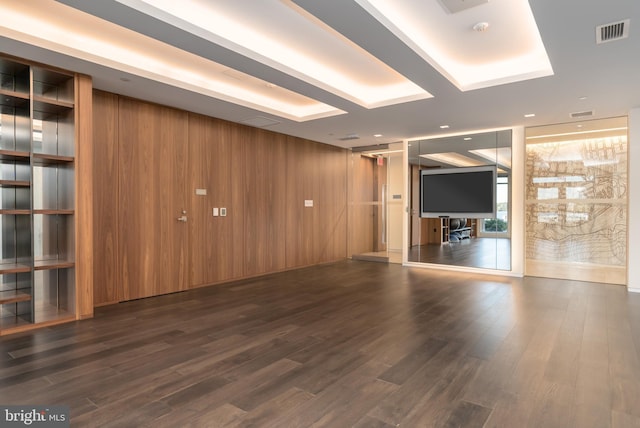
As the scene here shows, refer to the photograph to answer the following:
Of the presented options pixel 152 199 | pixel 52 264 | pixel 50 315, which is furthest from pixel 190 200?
pixel 50 315

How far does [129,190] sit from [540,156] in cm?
753

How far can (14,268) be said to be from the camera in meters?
3.87

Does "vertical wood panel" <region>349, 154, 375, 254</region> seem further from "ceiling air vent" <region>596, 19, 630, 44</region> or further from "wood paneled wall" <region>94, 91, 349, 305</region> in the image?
"ceiling air vent" <region>596, 19, 630, 44</region>

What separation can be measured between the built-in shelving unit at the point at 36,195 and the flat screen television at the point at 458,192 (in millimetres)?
6751

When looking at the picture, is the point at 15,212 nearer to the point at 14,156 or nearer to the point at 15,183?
the point at 15,183

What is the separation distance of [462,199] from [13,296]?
7626 millimetres

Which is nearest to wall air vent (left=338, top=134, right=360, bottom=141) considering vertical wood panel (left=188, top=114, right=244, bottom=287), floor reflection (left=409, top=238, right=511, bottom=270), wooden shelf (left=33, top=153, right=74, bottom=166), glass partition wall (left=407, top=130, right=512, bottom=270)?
glass partition wall (left=407, top=130, right=512, bottom=270)

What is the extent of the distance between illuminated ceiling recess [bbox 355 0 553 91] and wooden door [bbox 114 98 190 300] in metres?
3.82

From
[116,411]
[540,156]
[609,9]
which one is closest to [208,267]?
[116,411]

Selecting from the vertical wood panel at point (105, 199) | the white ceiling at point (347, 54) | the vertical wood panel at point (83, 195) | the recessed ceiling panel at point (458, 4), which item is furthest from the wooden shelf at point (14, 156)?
the recessed ceiling panel at point (458, 4)

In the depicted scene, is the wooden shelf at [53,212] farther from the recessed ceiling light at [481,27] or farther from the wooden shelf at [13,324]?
the recessed ceiling light at [481,27]

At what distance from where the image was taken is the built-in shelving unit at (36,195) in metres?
4.02

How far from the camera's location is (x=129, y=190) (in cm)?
520

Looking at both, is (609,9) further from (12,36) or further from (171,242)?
(171,242)
